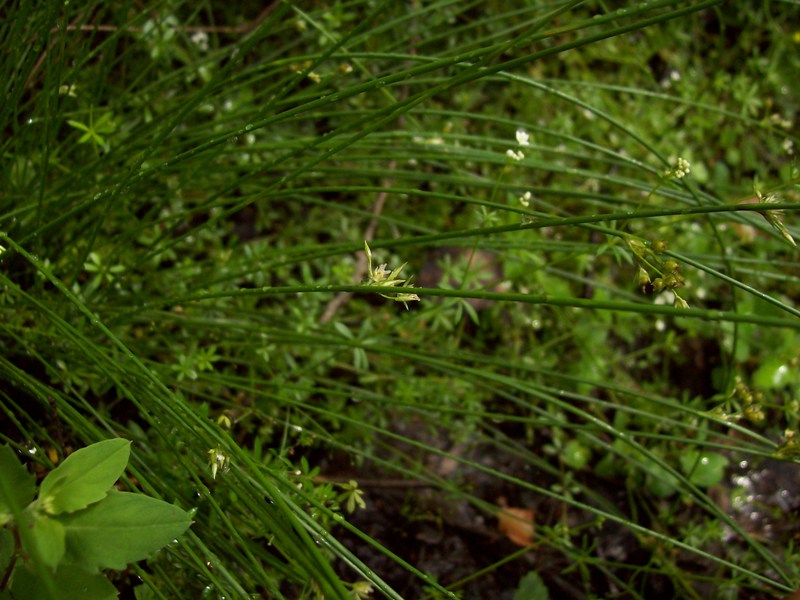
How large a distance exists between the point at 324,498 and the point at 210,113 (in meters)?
1.49

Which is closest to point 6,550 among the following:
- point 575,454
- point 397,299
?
point 397,299

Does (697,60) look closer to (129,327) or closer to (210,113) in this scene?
(210,113)

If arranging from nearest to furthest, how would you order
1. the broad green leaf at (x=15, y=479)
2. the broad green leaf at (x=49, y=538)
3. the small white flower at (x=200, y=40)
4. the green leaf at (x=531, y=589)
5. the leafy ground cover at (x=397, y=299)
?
the broad green leaf at (x=49, y=538)
the broad green leaf at (x=15, y=479)
the leafy ground cover at (x=397, y=299)
the green leaf at (x=531, y=589)
the small white flower at (x=200, y=40)

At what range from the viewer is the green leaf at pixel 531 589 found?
1.90 m

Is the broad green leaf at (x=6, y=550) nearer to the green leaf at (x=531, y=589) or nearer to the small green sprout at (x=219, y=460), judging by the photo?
the small green sprout at (x=219, y=460)

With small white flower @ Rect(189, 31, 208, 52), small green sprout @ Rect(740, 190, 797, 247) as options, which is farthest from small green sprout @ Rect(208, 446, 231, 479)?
small white flower @ Rect(189, 31, 208, 52)

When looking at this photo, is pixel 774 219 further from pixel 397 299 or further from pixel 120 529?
pixel 120 529

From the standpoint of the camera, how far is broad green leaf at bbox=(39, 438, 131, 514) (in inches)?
38.4

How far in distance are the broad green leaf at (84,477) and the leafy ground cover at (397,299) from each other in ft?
0.60

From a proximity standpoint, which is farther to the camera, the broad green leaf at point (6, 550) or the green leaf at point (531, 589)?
the green leaf at point (531, 589)

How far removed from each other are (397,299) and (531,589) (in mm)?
1286

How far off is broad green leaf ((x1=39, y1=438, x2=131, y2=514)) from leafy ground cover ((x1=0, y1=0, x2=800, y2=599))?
0.60 ft

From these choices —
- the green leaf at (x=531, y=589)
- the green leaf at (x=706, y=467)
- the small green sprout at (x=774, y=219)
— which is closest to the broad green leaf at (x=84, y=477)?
the small green sprout at (x=774, y=219)

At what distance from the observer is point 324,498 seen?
1.37 m
